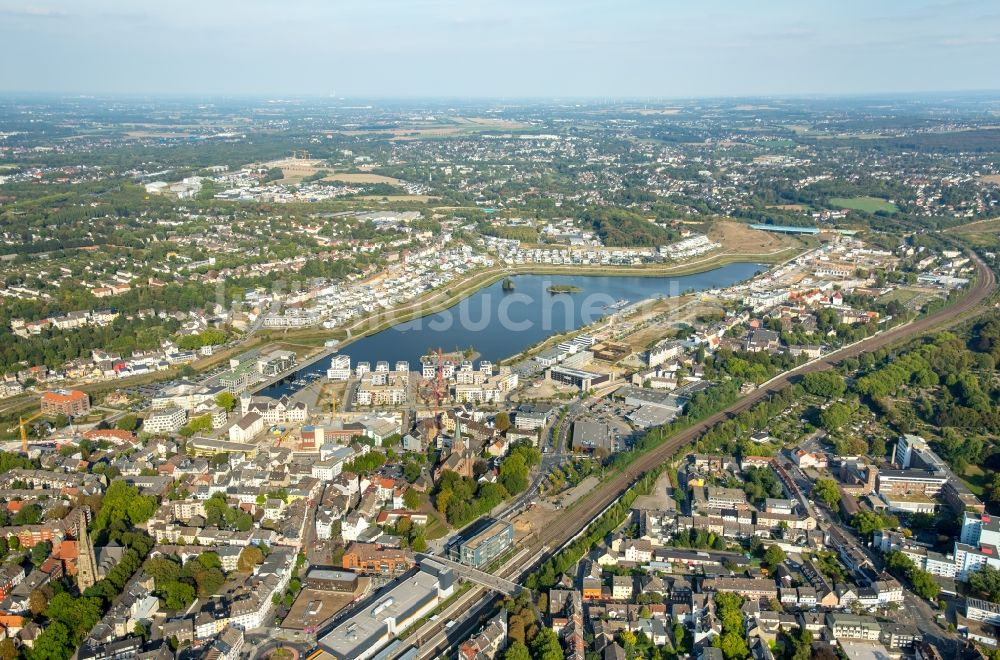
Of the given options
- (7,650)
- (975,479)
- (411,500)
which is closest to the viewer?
(7,650)

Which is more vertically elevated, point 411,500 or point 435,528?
point 411,500

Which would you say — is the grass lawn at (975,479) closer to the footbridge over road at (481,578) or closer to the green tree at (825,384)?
the green tree at (825,384)

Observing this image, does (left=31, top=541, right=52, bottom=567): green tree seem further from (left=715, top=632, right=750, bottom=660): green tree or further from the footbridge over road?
(left=715, top=632, right=750, bottom=660): green tree

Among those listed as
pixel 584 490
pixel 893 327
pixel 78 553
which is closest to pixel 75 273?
pixel 78 553

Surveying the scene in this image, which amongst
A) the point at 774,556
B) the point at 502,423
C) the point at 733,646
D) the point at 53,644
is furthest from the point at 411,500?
the point at 774,556

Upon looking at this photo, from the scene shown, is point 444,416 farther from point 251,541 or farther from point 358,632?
point 358,632

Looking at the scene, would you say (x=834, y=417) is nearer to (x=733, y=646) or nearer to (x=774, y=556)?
(x=774, y=556)
